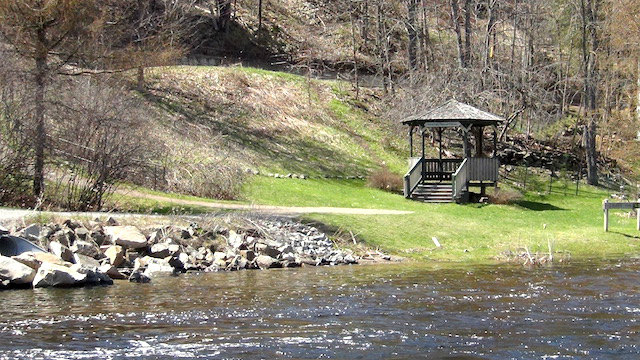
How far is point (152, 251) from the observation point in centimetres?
1939

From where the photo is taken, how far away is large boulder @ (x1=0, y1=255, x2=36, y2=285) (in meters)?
15.5

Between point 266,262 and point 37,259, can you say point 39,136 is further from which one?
point 266,262

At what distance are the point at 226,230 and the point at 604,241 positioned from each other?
435 inches

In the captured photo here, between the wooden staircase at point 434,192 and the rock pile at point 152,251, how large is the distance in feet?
39.6

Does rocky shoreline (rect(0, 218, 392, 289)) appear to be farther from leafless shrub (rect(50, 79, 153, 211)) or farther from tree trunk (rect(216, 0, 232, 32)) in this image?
tree trunk (rect(216, 0, 232, 32))

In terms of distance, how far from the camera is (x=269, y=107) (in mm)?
44719

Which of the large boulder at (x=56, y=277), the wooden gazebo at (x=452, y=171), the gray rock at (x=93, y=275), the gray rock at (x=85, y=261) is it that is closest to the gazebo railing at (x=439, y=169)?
the wooden gazebo at (x=452, y=171)

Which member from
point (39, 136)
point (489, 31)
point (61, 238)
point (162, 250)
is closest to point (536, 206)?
point (489, 31)

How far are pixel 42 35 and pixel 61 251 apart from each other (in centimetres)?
970

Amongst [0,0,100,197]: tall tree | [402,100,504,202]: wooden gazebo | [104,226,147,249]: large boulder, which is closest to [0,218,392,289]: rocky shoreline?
[104,226,147,249]: large boulder

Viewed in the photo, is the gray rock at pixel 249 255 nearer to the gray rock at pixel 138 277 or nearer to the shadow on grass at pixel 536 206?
the gray rock at pixel 138 277

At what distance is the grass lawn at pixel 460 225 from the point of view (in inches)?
917

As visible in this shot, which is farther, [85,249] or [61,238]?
[61,238]

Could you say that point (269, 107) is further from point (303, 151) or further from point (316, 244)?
point (316, 244)
